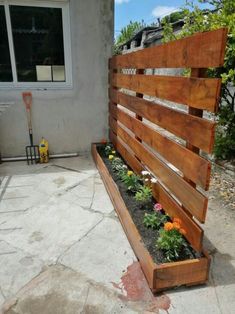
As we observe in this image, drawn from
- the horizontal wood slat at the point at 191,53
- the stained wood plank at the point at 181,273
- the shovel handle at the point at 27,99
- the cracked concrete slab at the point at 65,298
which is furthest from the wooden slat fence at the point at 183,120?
the shovel handle at the point at 27,99

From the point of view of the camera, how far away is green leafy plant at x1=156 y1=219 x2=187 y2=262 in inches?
75.8

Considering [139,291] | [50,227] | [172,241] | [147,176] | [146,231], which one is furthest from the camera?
[147,176]

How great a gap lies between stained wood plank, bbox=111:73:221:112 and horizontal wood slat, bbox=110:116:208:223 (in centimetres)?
58

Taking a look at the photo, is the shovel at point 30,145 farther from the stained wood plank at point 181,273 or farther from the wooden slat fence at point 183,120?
the stained wood plank at point 181,273

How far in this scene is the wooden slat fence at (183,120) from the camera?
1569 mm

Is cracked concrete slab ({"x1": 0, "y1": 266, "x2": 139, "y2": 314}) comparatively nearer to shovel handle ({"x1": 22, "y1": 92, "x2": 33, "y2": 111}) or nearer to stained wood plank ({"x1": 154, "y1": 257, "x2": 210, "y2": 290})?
stained wood plank ({"x1": 154, "y1": 257, "x2": 210, "y2": 290})

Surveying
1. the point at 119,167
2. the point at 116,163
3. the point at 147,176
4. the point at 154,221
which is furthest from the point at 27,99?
the point at 154,221

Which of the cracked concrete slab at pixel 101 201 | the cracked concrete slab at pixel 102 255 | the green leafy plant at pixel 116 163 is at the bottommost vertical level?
the cracked concrete slab at pixel 102 255

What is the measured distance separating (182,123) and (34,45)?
3.21 metres

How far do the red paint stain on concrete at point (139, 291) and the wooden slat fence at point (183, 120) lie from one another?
0.44 meters

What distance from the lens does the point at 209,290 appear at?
6.07 feet

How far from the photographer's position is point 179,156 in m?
1.98

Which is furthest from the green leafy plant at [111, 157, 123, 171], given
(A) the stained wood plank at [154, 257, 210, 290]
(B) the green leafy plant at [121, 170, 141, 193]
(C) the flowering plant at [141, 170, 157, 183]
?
(A) the stained wood plank at [154, 257, 210, 290]

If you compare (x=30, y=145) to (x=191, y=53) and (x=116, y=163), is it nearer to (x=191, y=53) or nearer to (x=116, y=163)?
(x=116, y=163)
